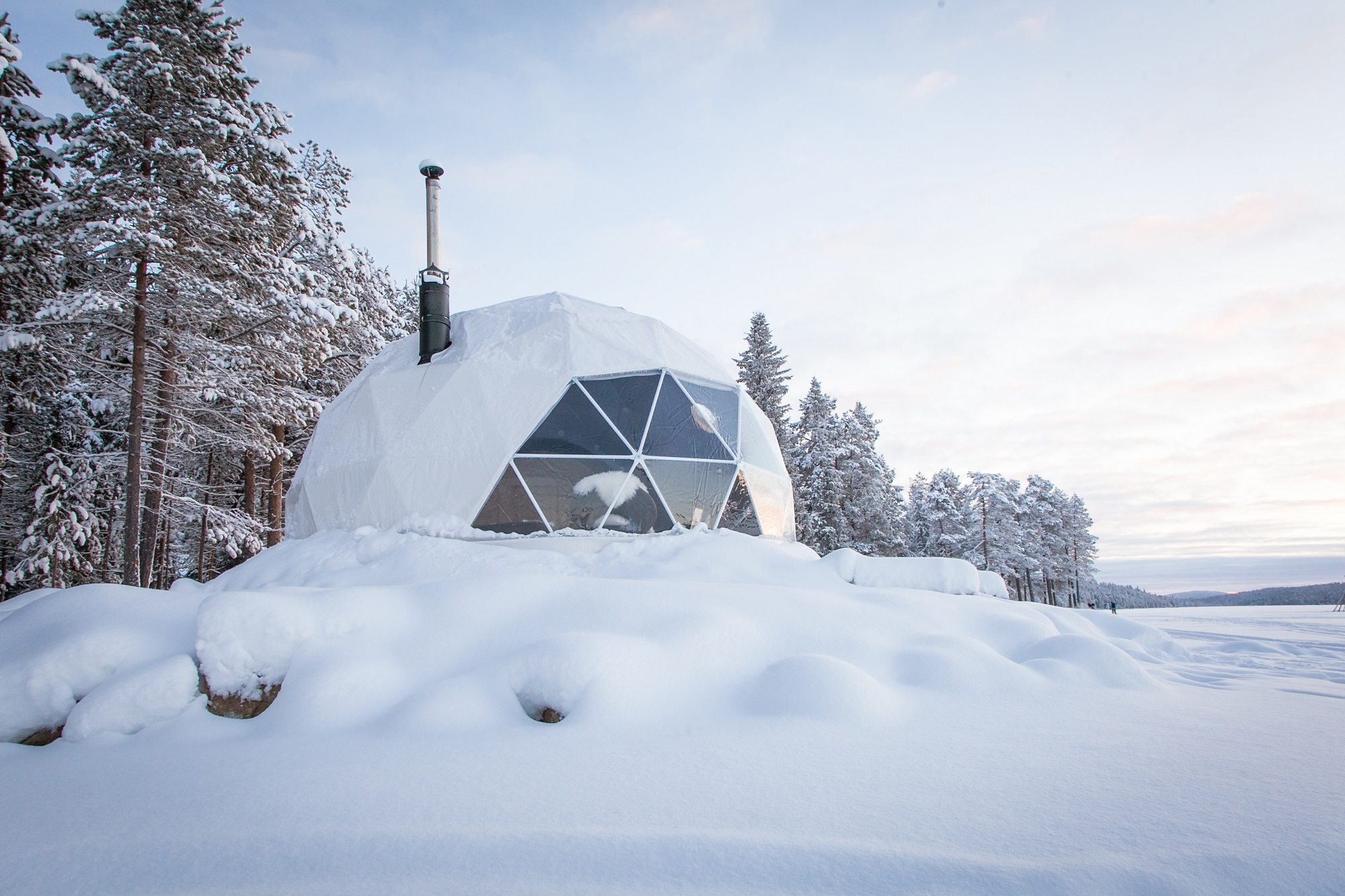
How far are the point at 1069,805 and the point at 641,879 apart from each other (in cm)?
186

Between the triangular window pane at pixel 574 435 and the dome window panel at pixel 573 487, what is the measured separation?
128 millimetres

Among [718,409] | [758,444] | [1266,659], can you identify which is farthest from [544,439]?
[1266,659]

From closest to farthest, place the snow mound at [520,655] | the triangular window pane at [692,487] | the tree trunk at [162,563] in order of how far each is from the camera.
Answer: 1. the snow mound at [520,655]
2. the triangular window pane at [692,487]
3. the tree trunk at [162,563]

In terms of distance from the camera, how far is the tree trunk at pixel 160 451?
11.2 m

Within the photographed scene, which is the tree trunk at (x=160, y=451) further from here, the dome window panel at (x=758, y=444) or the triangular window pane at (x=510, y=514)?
the dome window panel at (x=758, y=444)

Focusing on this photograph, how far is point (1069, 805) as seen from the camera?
8.28 feet

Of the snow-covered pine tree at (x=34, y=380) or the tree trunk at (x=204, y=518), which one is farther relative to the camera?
the tree trunk at (x=204, y=518)

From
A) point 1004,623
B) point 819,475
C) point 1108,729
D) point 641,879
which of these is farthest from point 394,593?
point 819,475

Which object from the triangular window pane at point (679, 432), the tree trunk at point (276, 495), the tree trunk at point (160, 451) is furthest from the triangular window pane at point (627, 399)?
the tree trunk at point (276, 495)

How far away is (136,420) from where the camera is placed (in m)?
10.2

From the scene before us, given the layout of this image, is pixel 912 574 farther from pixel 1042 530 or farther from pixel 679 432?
pixel 1042 530

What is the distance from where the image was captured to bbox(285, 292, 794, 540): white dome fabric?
324 inches

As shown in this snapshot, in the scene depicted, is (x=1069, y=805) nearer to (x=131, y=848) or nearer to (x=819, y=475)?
(x=131, y=848)

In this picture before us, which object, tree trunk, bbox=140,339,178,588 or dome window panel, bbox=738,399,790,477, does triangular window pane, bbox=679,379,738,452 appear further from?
tree trunk, bbox=140,339,178,588
